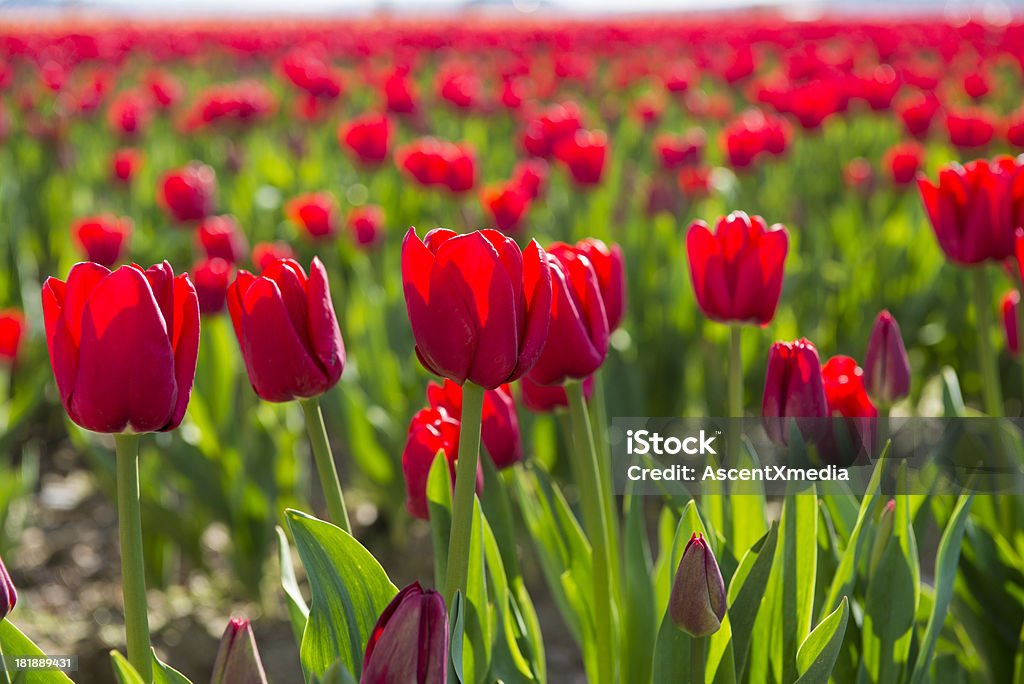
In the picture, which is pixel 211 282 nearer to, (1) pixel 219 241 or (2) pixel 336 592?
(1) pixel 219 241

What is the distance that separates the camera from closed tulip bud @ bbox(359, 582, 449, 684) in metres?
0.68

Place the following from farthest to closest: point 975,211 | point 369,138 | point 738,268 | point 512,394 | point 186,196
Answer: point 369,138 < point 186,196 < point 512,394 < point 975,211 < point 738,268

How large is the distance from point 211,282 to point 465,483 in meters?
1.24

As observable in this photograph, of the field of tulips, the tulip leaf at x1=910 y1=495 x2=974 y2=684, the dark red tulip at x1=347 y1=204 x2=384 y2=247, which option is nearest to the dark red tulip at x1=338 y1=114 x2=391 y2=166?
the field of tulips

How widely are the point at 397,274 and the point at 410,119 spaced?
185cm

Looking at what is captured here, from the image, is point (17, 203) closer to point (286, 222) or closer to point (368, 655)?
point (286, 222)

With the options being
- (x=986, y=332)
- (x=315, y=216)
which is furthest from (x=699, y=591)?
(x=315, y=216)

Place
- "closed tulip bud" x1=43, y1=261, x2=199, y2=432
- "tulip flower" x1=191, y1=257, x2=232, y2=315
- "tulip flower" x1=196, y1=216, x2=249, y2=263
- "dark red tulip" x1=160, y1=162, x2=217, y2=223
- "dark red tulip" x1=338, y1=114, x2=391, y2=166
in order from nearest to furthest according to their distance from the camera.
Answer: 1. "closed tulip bud" x1=43, y1=261, x2=199, y2=432
2. "tulip flower" x1=191, y1=257, x2=232, y2=315
3. "tulip flower" x1=196, y1=216, x2=249, y2=263
4. "dark red tulip" x1=160, y1=162, x2=217, y2=223
5. "dark red tulip" x1=338, y1=114, x2=391, y2=166

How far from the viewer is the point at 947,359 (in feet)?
9.04

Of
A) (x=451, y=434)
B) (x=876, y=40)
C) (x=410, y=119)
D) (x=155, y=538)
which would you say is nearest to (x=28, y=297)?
(x=155, y=538)

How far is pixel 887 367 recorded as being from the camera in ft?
4.18

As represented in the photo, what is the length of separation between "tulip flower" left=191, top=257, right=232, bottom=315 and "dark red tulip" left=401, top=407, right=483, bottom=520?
100cm

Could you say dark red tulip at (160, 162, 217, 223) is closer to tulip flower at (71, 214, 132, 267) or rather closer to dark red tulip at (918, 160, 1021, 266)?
tulip flower at (71, 214, 132, 267)

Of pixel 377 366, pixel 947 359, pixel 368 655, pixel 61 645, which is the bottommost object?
pixel 61 645
